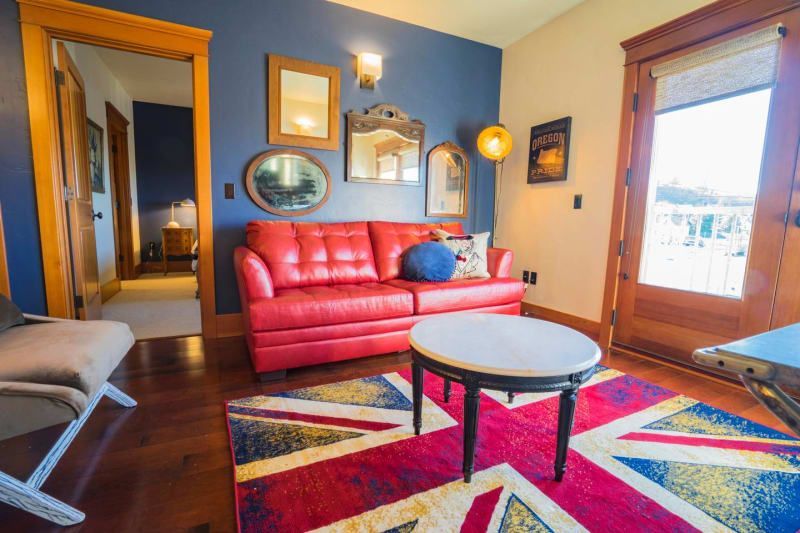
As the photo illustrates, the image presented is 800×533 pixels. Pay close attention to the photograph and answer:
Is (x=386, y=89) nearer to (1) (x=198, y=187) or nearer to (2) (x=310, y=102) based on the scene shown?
(2) (x=310, y=102)

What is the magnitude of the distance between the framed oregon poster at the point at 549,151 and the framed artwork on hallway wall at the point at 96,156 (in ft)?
14.7

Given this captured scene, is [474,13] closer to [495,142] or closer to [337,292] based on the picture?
[495,142]

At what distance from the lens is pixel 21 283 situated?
2.40 m

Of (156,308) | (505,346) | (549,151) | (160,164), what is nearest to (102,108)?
(160,164)

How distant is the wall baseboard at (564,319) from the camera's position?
3.08 meters

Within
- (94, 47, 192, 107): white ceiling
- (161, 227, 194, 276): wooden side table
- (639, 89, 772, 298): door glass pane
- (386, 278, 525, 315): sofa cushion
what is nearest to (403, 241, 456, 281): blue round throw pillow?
(386, 278, 525, 315): sofa cushion

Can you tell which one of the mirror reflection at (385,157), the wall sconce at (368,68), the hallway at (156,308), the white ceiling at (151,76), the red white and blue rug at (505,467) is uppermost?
the white ceiling at (151,76)

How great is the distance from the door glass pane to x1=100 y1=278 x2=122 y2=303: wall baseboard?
5.13m

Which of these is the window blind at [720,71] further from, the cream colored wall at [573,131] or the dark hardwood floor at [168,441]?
the dark hardwood floor at [168,441]

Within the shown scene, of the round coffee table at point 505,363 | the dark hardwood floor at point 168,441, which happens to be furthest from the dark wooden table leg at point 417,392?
the dark hardwood floor at point 168,441

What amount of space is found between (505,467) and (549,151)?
294 cm

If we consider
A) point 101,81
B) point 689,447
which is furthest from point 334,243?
point 101,81

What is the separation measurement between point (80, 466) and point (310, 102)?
9.20 feet

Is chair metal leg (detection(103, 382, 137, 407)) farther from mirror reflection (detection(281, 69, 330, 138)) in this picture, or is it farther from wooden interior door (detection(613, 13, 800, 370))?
wooden interior door (detection(613, 13, 800, 370))
